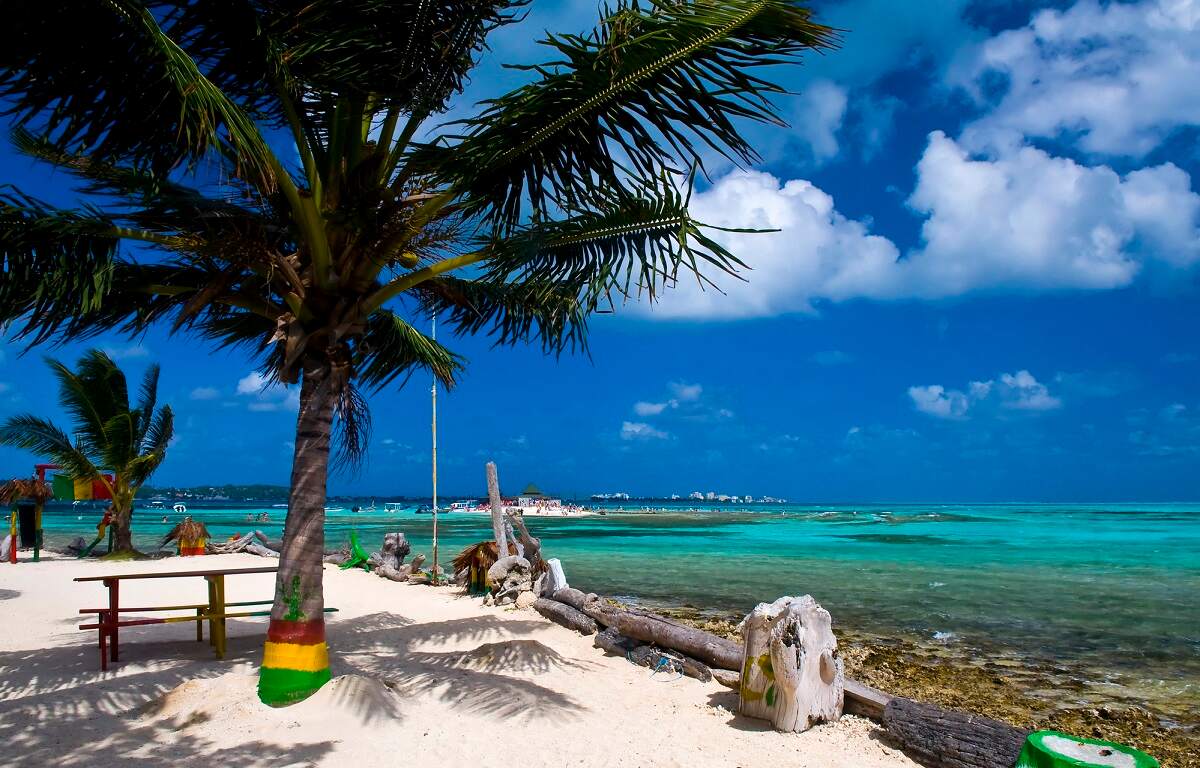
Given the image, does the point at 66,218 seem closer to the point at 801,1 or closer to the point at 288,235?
the point at 288,235

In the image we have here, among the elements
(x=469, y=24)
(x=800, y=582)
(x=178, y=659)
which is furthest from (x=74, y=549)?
(x=469, y=24)

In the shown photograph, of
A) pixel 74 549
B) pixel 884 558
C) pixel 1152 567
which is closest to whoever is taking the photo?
pixel 74 549

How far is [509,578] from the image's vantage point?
12.5 meters

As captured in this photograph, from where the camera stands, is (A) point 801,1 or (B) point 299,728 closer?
(A) point 801,1

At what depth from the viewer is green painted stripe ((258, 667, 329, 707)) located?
549 cm

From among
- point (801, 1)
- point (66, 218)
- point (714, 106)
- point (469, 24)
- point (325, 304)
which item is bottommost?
point (325, 304)

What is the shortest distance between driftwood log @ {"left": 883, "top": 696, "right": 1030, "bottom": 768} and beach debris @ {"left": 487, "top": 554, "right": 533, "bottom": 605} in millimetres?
7555

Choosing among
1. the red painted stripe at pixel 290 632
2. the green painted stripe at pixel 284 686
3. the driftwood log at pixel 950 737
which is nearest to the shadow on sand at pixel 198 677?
the green painted stripe at pixel 284 686

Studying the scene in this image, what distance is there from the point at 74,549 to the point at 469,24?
2373cm

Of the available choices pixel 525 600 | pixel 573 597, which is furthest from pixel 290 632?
pixel 525 600

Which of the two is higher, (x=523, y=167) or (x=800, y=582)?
(x=523, y=167)

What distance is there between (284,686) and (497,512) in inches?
342

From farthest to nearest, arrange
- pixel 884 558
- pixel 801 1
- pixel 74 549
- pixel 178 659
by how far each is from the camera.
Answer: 1. pixel 884 558
2. pixel 74 549
3. pixel 178 659
4. pixel 801 1

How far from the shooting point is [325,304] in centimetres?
578
